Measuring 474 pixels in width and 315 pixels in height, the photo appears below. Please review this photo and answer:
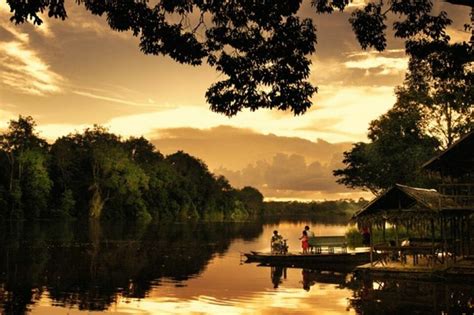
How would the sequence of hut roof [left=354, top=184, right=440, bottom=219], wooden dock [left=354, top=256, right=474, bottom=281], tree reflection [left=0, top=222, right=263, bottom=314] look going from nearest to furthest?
1. tree reflection [left=0, top=222, right=263, bottom=314]
2. wooden dock [left=354, top=256, right=474, bottom=281]
3. hut roof [left=354, top=184, right=440, bottom=219]

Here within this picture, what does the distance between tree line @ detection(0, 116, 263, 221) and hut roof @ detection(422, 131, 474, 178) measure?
68.5m

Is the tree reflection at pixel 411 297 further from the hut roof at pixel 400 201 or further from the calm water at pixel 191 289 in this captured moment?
the hut roof at pixel 400 201

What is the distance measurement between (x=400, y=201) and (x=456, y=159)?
519cm

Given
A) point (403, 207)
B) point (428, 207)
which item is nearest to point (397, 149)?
point (403, 207)

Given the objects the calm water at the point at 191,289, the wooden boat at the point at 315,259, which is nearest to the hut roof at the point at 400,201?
the calm water at the point at 191,289

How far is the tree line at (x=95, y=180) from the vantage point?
85812 millimetres

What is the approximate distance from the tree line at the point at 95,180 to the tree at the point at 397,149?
5524cm

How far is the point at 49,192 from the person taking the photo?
91688mm

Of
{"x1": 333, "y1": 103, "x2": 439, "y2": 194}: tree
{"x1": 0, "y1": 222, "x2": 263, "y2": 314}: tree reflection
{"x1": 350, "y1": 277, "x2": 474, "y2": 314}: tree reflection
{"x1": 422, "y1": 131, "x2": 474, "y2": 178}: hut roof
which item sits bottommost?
{"x1": 350, "y1": 277, "x2": 474, "y2": 314}: tree reflection

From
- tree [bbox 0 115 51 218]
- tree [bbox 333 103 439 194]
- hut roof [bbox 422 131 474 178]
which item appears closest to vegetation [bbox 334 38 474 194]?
tree [bbox 333 103 439 194]

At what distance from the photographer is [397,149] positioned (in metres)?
50.5

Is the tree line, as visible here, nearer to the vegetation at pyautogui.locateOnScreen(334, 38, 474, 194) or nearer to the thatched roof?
the vegetation at pyautogui.locateOnScreen(334, 38, 474, 194)

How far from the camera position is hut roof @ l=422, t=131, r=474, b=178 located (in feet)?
95.0

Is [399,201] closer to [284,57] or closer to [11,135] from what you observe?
[284,57]
